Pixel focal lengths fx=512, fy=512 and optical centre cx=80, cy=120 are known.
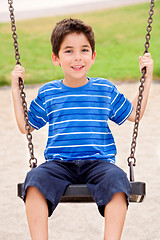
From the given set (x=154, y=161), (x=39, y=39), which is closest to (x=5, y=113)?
(x=154, y=161)

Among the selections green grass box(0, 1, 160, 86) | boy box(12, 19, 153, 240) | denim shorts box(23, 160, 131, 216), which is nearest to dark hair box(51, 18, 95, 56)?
boy box(12, 19, 153, 240)

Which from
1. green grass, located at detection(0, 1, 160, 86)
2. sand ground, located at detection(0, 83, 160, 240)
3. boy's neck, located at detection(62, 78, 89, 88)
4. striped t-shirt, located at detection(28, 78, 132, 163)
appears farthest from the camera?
green grass, located at detection(0, 1, 160, 86)

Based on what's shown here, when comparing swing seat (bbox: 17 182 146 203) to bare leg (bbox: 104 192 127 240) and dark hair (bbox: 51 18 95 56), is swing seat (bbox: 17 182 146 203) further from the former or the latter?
dark hair (bbox: 51 18 95 56)

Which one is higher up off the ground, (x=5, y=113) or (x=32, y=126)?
(x=32, y=126)

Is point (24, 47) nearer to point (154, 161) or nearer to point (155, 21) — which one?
point (155, 21)

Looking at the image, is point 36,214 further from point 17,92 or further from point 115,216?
point 17,92

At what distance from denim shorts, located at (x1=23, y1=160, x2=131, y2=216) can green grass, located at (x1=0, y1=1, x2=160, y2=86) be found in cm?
812

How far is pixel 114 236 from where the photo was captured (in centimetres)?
226

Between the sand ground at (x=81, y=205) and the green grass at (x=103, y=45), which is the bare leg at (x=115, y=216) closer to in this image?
the sand ground at (x=81, y=205)

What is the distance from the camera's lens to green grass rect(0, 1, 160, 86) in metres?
11.5

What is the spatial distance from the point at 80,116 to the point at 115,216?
1.92 ft

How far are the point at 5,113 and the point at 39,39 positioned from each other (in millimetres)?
7676

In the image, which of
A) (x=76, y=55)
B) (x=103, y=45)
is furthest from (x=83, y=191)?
(x=103, y=45)

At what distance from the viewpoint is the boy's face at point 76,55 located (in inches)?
102
